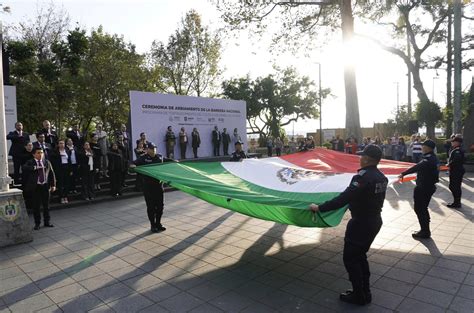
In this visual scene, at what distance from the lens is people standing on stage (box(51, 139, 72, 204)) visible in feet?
31.2

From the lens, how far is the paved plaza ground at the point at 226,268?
3.87 m

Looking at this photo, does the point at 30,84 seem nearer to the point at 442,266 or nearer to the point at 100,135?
the point at 100,135

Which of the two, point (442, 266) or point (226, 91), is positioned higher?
point (226, 91)

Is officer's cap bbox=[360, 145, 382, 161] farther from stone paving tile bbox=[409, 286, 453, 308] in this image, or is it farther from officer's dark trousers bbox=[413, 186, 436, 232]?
officer's dark trousers bbox=[413, 186, 436, 232]

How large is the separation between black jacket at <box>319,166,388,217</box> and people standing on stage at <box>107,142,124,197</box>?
8655 millimetres

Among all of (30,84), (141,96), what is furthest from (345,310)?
(30,84)

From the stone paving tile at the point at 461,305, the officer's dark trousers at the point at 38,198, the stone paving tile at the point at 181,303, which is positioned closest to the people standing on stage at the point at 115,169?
the officer's dark trousers at the point at 38,198

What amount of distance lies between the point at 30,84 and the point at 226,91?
22.1 metres

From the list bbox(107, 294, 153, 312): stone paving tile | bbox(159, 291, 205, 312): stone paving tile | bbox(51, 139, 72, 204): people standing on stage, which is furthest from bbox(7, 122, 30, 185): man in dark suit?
bbox(159, 291, 205, 312): stone paving tile

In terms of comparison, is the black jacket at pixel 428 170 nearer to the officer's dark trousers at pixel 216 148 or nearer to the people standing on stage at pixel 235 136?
the officer's dark trousers at pixel 216 148

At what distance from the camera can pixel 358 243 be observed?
367 cm

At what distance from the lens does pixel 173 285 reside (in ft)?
14.3

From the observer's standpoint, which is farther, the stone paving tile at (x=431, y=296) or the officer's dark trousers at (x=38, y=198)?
the officer's dark trousers at (x=38, y=198)

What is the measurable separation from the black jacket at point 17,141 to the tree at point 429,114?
24.3 meters
